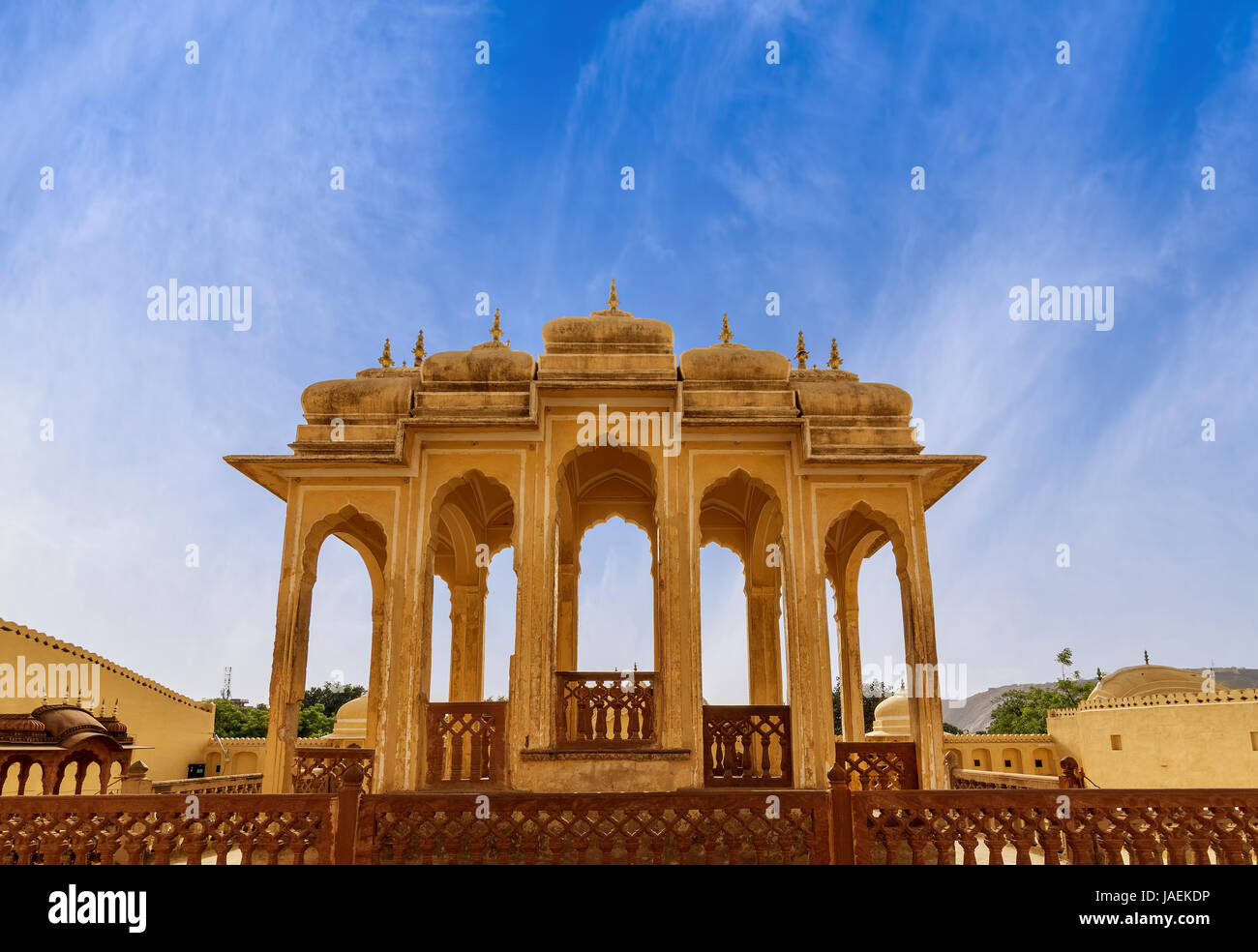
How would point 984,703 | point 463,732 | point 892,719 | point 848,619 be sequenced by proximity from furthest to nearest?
point 984,703
point 892,719
point 848,619
point 463,732

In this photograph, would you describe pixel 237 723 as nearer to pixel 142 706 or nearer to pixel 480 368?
pixel 142 706

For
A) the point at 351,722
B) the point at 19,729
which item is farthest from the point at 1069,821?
the point at 351,722

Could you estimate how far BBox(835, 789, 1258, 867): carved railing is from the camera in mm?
7605

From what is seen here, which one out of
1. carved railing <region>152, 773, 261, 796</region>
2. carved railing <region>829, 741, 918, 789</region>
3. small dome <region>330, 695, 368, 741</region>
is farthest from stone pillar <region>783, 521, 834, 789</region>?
small dome <region>330, 695, 368, 741</region>

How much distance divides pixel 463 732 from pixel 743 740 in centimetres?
387

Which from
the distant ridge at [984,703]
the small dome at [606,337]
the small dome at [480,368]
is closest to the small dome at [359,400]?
the small dome at [480,368]

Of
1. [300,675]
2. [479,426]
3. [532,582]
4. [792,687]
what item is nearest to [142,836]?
[300,675]

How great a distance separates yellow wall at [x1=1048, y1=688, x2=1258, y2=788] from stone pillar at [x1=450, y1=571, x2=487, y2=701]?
2382 cm

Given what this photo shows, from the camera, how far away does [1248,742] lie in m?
28.6

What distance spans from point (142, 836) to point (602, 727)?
627 cm

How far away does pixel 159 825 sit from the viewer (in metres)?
7.79

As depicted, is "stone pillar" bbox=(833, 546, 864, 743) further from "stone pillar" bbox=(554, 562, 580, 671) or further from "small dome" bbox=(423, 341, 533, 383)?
"small dome" bbox=(423, 341, 533, 383)

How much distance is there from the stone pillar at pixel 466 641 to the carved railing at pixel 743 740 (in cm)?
562
